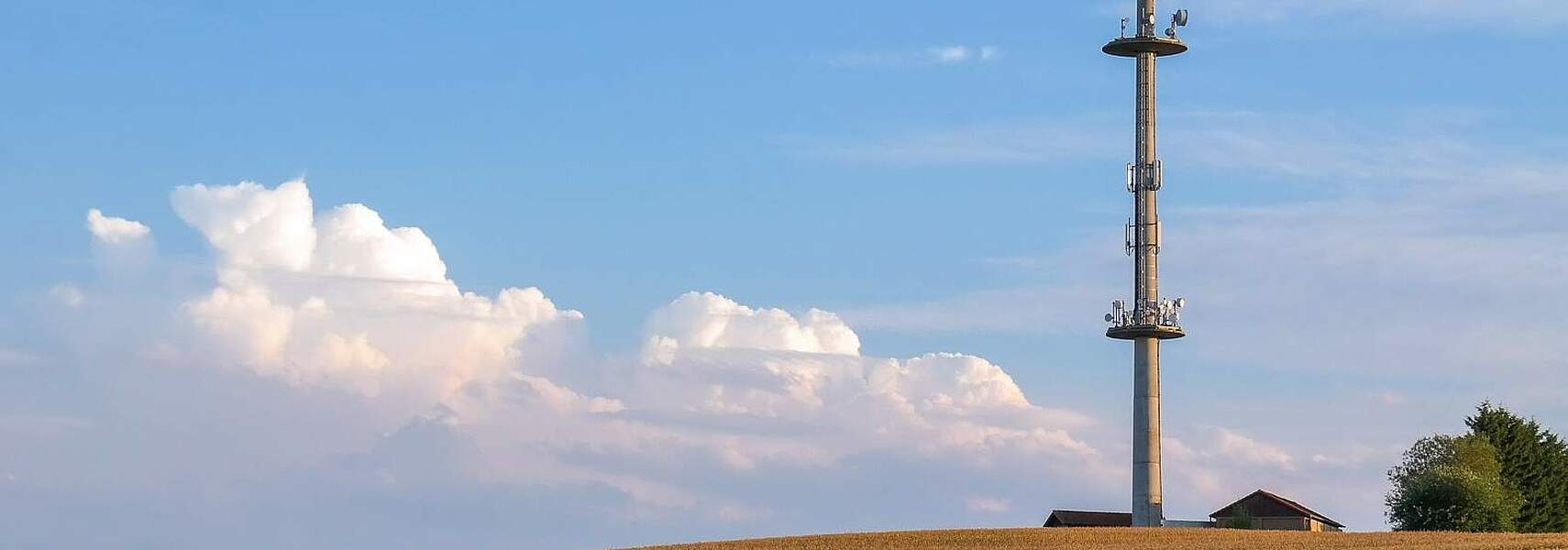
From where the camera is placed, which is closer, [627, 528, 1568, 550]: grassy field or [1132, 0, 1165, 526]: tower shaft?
[627, 528, 1568, 550]: grassy field

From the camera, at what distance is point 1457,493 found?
12306 cm

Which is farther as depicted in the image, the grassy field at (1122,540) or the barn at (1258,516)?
the barn at (1258,516)

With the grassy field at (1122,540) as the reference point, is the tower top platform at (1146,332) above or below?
above

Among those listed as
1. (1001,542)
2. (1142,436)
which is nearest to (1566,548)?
(1001,542)

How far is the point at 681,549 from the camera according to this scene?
91.3 metres

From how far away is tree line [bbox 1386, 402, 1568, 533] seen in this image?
403 feet

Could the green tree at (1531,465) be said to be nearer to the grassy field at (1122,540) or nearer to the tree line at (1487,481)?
the tree line at (1487,481)

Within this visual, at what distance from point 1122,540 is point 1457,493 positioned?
1457 inches

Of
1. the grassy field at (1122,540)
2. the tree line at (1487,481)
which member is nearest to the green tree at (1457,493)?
the tree line at (1487,481)

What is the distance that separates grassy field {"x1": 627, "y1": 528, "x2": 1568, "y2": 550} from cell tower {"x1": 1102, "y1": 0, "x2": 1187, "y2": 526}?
54.4ft

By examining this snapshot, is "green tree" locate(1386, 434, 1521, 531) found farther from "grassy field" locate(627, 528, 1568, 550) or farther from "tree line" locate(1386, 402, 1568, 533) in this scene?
"grassy field" locate(627, 528, 1568, 550)

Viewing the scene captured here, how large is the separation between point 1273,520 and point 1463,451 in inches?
467

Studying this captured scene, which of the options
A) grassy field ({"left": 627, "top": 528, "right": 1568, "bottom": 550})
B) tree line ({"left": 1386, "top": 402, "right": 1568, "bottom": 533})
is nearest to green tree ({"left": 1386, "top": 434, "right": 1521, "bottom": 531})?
tree line ({"left": 1386, "top": 402, "right": 1568, "bottom": 533})

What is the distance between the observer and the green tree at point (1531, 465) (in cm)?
12938
